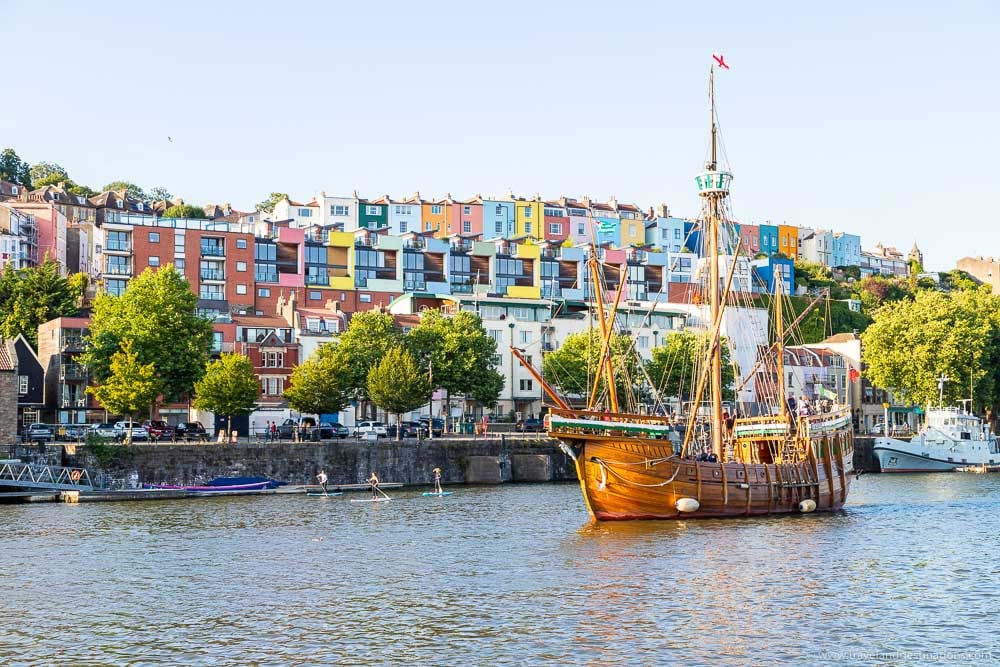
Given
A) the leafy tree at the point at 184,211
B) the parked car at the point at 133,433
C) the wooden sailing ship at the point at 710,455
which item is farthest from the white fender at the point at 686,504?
the leafy tree at the point at 184,211

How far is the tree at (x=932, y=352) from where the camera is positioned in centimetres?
12756

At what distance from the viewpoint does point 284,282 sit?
14825 cm

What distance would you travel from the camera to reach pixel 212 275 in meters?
145

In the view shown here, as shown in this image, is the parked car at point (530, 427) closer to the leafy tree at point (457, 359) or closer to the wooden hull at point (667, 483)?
the leafy tree at point (457, 359)

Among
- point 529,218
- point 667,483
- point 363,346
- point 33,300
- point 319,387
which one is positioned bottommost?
point 667,483

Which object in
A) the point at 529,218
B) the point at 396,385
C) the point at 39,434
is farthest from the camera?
the point at 529,218

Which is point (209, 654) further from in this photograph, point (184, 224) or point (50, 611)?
point (184, 224)

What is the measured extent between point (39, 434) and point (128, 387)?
7.44 meters

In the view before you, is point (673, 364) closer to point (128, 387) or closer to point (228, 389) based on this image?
point (228, 389)

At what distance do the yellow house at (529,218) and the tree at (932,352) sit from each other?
66628 millimetres

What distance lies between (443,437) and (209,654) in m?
65.1

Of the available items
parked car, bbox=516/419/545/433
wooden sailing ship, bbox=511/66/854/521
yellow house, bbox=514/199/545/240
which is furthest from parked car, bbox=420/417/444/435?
yellow house, bbox=514/199/545/240

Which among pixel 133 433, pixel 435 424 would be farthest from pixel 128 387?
pixel 435 424

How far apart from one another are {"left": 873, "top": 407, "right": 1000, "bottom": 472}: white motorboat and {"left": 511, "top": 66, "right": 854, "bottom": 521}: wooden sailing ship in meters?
41.7
